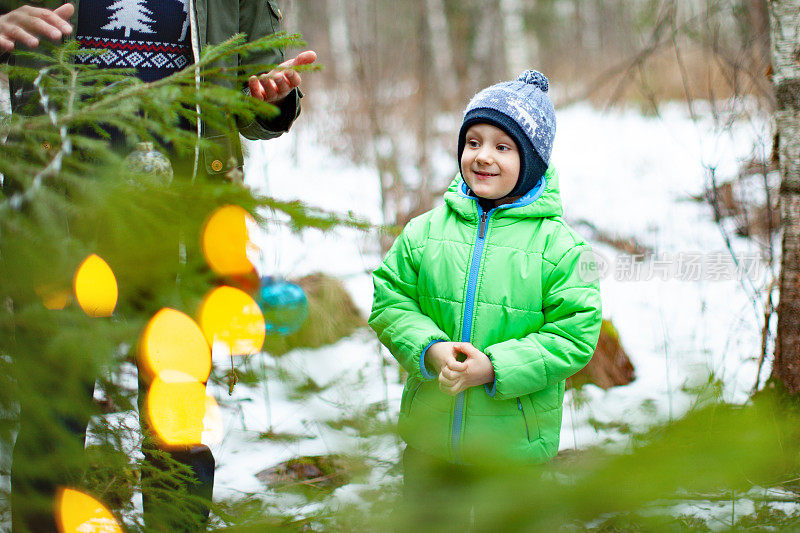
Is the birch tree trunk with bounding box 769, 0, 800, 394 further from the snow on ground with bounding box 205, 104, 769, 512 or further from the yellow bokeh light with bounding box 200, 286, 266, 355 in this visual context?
the yellow bokeh light with bounding box 200, 286, 266, 355

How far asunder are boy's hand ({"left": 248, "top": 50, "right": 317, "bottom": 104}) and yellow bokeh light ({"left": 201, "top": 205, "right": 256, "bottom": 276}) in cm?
42

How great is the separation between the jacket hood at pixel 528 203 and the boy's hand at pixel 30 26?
3.56ft

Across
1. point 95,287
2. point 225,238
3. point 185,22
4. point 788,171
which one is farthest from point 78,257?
point 788,171

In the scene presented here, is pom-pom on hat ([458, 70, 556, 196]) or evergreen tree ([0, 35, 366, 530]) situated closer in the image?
evergreen tree ([0, 35, 366, 530])

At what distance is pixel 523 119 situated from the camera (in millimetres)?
1762

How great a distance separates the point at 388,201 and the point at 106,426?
14.0 ft

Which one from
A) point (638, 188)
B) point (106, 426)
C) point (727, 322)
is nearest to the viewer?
point (106, 426)

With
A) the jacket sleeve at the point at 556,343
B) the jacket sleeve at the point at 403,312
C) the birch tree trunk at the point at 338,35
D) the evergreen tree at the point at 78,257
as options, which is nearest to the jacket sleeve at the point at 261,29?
the jacket sleeve at the point at 403,312

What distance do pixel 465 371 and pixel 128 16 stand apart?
1.31 m

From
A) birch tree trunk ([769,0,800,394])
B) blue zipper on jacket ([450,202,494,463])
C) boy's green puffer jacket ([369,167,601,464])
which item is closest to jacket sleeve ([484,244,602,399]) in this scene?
boy's green puffer jacket ([369,167,601,464])

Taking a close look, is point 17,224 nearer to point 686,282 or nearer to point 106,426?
point 106,426

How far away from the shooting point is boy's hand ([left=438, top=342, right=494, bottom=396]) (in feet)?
5.25

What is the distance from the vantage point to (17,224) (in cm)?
76

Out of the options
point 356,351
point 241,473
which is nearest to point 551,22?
point 356,351
